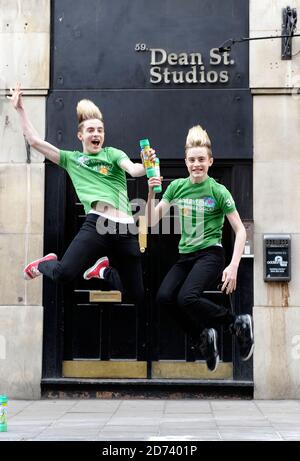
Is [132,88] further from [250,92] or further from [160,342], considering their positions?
[160,342]

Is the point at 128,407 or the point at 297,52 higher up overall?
the point at 297,52

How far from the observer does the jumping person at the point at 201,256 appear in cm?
626

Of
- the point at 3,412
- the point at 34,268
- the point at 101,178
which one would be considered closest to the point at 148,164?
the point at 101,178

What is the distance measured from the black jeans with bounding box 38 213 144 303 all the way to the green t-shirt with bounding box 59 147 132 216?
16 cm

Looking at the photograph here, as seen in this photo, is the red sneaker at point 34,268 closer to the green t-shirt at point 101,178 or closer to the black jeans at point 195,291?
the green t-shirt at point 101,178

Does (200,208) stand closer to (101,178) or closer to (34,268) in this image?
(101,178)

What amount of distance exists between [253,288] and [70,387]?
10.8 ft

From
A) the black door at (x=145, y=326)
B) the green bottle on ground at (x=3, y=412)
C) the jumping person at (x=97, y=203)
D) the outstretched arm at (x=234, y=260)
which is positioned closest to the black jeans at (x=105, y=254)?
the jumping person at (x=97, y=203)

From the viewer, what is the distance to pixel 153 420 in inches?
419

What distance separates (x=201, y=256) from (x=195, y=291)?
1.04 ft

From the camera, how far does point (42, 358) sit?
12.6 m

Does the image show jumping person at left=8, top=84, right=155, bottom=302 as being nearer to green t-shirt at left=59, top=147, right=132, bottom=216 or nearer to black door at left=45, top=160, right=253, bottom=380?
green t-shirt at left=59, top=147, right=132, bottom=216
